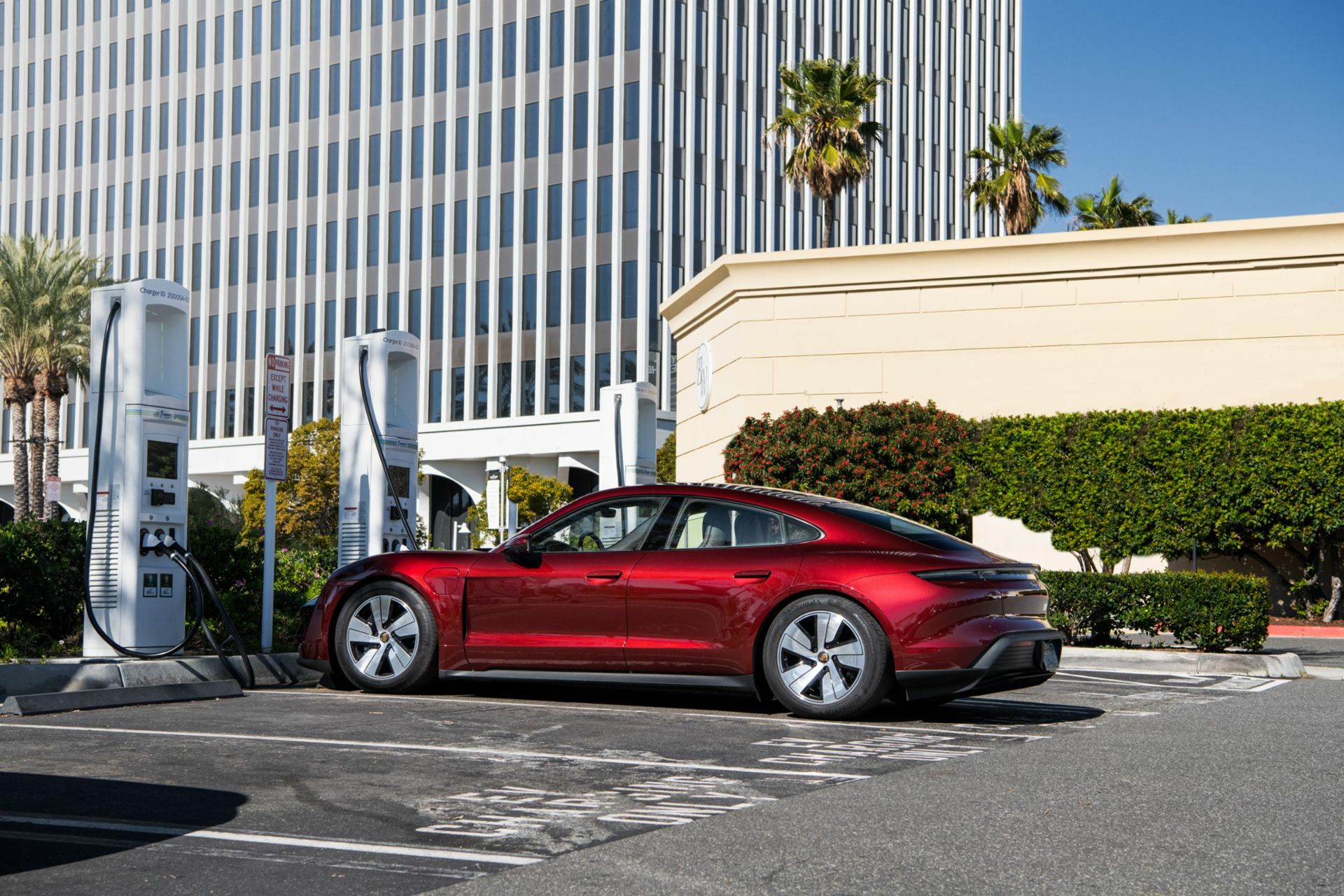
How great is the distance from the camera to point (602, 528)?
8617 mm

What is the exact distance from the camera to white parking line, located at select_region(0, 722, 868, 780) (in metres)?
6.01

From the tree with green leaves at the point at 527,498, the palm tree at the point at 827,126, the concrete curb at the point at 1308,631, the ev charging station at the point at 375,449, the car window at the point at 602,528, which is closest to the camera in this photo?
the car window at the point at 602,528

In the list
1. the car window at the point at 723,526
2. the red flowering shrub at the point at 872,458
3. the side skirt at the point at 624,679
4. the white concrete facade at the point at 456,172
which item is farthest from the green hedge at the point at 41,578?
the white concrete facade at the point at 456,172

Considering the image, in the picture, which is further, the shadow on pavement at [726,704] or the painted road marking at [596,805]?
the shadow on pavement at [726,704]

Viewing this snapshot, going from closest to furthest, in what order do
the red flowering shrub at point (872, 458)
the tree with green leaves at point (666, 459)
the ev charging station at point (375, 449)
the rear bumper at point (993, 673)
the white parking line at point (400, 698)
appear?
the rear bumper at point (993, 673) → the white parking line at point (400, 698) → the ev charging station at point (375, 449) → the red flowering shrub at point (872, 458) → the tree with green leaves at point (666, 459)

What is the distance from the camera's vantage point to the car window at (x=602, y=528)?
8.54 metres

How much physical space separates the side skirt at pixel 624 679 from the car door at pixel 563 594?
0.16 feet

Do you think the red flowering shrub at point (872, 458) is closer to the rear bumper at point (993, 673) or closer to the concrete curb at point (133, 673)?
the concrete curb at point (133, 673)

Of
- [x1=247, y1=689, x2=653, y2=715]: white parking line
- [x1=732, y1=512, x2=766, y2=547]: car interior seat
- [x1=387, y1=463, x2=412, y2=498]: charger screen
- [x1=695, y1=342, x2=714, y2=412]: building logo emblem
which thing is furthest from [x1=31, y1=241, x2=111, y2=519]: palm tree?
[x1=732, y1=512, x2=766, y2=547]: car interior seat

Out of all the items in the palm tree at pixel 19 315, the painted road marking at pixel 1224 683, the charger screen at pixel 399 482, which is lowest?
the painted road marking at pixel 1224 683

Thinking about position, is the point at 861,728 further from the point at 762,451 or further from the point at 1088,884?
A: the point at 762,451

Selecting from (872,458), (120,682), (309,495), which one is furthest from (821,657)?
(309,495)

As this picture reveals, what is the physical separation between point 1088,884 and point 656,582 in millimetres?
4409

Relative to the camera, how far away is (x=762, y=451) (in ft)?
71.6
